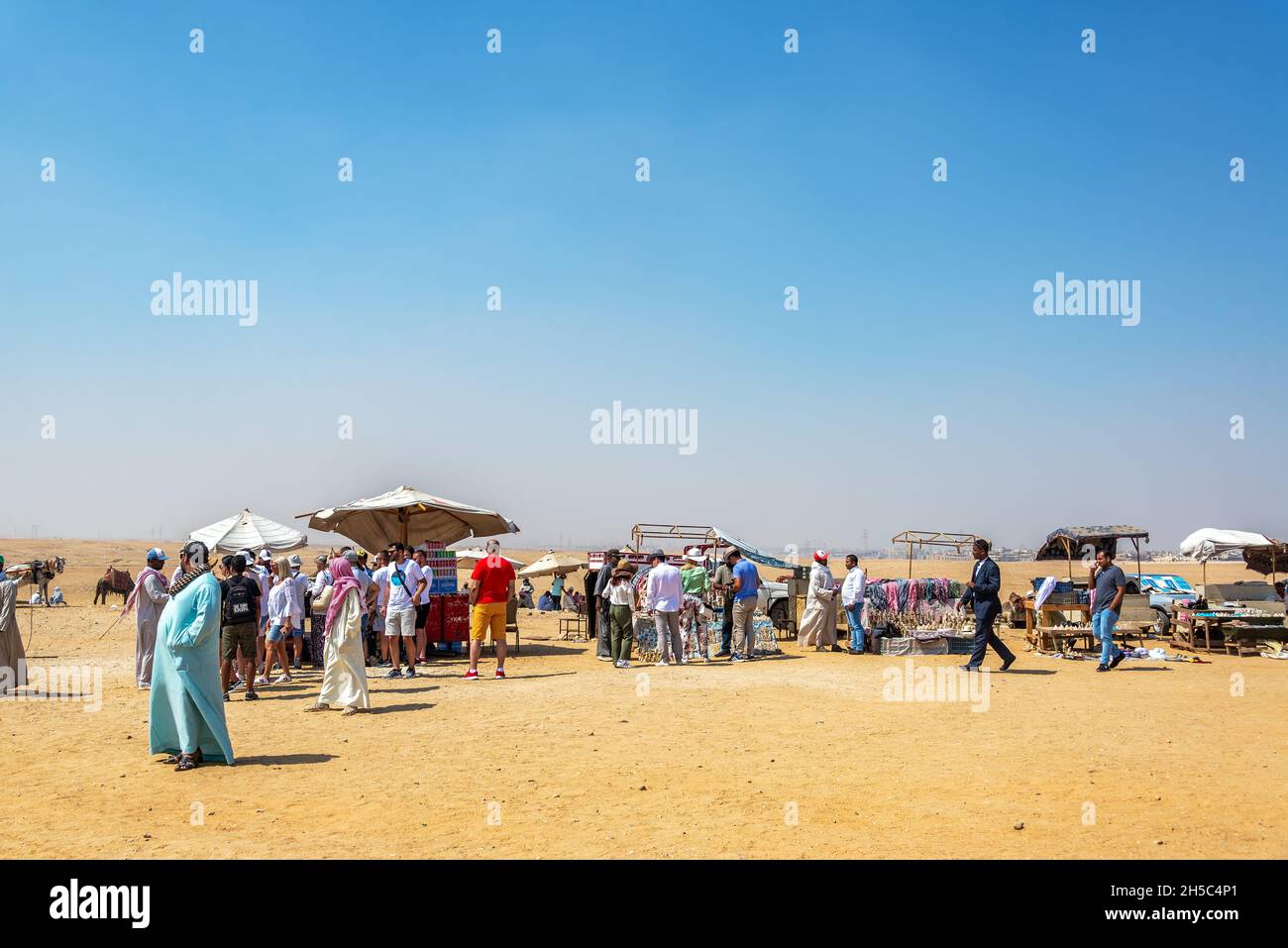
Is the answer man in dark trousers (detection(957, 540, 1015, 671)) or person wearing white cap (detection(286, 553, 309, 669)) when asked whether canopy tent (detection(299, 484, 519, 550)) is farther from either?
man in dark trousers (detection(957, 540, 1015, 671))

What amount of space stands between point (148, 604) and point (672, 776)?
791 cm

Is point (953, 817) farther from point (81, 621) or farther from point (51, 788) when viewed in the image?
point (81, 621)

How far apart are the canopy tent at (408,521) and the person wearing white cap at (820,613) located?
19.6ft

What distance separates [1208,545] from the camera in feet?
81.0

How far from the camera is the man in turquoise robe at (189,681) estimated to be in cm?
758

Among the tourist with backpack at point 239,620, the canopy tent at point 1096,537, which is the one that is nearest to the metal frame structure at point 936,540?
the canopy tent at point 1096,537

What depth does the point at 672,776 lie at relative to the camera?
24.4 feet

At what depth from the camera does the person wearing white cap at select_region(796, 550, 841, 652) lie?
17906mm

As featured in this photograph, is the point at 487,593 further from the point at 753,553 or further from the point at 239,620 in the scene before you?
the point at 753,553

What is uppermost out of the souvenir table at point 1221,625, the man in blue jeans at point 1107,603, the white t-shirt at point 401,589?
the white t-shirt at point 401,589

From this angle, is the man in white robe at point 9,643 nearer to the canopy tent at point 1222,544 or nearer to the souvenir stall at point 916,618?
the souvenir stall at point 916,618
